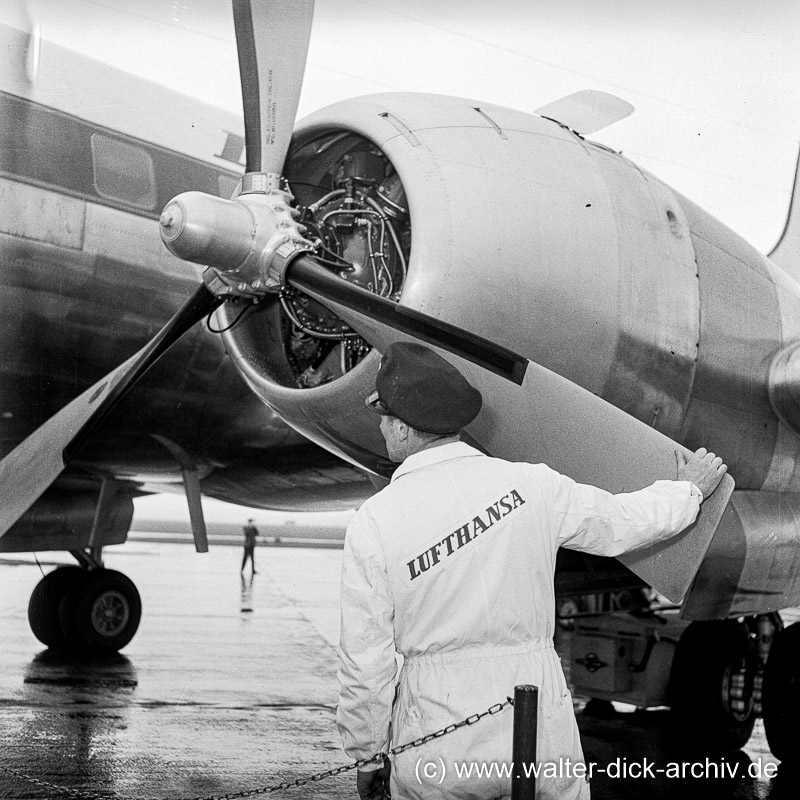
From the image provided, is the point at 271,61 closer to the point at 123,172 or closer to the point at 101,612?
the point at 123,172

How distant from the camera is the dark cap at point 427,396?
8.17ft

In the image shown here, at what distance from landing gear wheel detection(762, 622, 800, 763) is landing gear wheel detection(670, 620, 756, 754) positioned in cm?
64

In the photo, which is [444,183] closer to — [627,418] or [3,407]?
[627,418]

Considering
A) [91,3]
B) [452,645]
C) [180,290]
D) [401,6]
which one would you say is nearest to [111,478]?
[180,290]

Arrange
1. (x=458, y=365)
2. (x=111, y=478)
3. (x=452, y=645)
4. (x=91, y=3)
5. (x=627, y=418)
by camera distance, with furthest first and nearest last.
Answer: (x=111, y=478), (x=91, y=3), (x=627, y=418), (x=458, y=365), (x=452, y=645)

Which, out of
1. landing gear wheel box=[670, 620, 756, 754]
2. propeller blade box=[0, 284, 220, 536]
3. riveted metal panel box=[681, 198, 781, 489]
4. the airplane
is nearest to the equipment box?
landing gear wheel box=[670, 620, 756, 754]

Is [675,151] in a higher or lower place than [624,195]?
higher

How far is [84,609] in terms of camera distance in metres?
8.88

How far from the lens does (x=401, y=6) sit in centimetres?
489

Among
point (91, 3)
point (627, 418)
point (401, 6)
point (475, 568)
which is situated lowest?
point (475, 568)

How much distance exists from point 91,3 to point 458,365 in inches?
143

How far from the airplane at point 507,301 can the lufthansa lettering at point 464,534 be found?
3.54 feet

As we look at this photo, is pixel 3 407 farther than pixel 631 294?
Yes

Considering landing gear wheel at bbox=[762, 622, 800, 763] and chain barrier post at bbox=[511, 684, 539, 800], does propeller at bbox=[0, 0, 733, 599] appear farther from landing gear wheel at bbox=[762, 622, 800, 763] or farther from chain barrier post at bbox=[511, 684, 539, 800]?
landing gear wheel at bbox=[762, 622, 800, 763]
